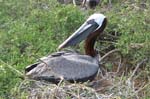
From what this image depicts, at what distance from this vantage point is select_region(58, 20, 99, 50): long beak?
19.0 feet

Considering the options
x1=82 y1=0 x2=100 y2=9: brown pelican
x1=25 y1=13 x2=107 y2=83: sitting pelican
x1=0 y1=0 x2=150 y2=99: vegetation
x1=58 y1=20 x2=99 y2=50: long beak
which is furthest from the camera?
x1=82 y1=0 x2=100 y2=9: brown pelican

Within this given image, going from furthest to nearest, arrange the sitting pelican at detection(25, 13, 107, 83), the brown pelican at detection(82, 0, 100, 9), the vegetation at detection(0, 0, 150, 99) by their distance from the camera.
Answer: the brown pelican at detection(82, 0, 100, 9) < the vegetation at detection(0, 0, 150, 99) < the sitting pelican at detection(25, 13, 107, 83)

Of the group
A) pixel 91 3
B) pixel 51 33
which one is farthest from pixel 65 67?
pixel 91 3

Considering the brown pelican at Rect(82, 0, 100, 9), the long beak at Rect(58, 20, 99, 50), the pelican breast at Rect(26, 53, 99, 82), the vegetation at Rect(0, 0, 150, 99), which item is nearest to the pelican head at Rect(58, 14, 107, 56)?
the long beak at Rect(58, 20, 99, 50)

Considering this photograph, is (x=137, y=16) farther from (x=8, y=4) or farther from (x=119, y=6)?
(x=8, y=4)

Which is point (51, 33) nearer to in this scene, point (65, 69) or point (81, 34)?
point (81, 34)

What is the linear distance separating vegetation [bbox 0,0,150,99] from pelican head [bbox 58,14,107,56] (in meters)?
0.21

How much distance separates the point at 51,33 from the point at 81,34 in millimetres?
580

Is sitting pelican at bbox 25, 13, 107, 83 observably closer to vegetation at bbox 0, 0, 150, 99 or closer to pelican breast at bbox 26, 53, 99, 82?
pelican breast at bbox 26, 53, 99, 82

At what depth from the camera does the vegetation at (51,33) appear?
18.0 ft

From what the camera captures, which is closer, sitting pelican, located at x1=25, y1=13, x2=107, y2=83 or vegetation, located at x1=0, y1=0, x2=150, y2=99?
sitting pelican, located at x1=25, y1=13, x2=107, y2=83

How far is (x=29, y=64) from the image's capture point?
551cm

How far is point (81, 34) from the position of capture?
5.82m

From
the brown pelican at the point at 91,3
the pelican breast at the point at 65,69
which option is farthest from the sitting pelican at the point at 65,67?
the brown pelican at the point at 91,3
